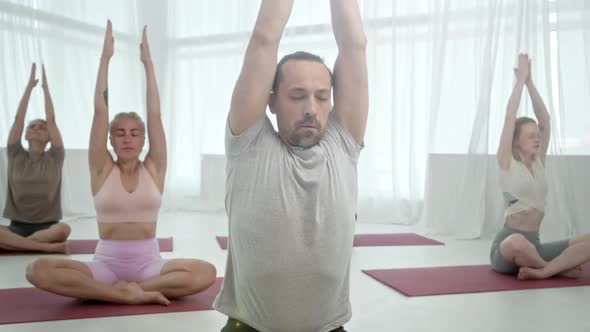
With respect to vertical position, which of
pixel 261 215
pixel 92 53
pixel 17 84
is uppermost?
pixel 92 53

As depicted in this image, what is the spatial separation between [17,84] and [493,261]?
188 inches

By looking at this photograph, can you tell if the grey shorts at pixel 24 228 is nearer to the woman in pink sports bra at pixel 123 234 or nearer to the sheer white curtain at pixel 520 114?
the woman in pink sports bra at pixel 123 234

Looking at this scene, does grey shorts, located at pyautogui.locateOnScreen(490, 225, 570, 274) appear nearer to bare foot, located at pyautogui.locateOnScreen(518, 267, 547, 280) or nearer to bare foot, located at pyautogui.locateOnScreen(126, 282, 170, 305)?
bare foot, located at pyautogui.locateOnScreen(518, 267, 547, 280)

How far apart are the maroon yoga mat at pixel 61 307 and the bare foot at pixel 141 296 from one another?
0.02m

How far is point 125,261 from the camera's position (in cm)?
222

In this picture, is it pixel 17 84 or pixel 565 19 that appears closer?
pixel 565 19

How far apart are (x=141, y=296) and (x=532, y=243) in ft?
7.03

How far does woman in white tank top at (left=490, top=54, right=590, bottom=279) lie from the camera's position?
276 centimetres

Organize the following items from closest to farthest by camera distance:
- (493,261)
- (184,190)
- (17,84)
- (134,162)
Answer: (134,162) < (493,261) < (17,84) < (184,190)

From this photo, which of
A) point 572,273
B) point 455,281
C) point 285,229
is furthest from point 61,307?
point 572,273

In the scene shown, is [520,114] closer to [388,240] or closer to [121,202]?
[388,240]

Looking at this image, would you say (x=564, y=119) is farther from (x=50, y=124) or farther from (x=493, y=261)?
(x=50, y=124)

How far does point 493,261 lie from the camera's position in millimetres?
2971

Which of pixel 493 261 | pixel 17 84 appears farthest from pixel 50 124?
pixel 493 261
